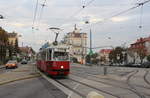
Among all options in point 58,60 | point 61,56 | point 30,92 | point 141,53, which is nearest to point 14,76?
point 58,60

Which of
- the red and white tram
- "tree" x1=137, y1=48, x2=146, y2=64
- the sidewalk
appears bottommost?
the sidewalk

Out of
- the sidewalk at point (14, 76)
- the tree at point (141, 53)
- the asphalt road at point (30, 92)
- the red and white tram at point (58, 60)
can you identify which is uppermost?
the tree at point (141, 53)

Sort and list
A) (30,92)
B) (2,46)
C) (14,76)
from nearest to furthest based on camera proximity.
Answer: (30,92)
(14,76)
(2,46)

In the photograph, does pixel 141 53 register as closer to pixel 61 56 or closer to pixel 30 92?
pixel 61 56

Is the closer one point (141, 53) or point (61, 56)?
point (61, 56)

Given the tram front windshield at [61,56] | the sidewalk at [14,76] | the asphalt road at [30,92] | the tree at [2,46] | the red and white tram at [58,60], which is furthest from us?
the tree at [2,46]

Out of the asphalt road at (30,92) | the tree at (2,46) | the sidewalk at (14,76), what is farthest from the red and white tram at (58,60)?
the tree at (2,46)

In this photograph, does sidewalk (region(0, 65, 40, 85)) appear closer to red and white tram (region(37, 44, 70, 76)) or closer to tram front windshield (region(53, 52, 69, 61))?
red and white tram (region(37, 44, 70, 76))

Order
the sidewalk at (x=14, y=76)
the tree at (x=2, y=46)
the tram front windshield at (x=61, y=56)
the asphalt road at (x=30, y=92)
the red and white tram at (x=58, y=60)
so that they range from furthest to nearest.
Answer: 1. the tree at (x=2, y=46)
2. the tram front windshield at (x=61, y=56)
3. the red and white tram at (x=58, y=60)
4. the sidewalk at (x=14, y=76)
5. the asphalt road at (x=30, y=92)

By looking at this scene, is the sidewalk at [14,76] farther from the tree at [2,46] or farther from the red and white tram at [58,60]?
the tree at [2,46]

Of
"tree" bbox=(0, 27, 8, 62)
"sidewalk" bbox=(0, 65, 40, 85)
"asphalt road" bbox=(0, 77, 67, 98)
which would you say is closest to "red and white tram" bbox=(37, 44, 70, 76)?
"sidewalk" bbox=(0, 65, 40, 85)

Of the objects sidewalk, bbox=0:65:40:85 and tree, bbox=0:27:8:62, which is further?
tree, bbox=0:27:8:62

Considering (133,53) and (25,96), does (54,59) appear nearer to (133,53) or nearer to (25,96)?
(25,96)

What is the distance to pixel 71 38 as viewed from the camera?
88812 millimetres
